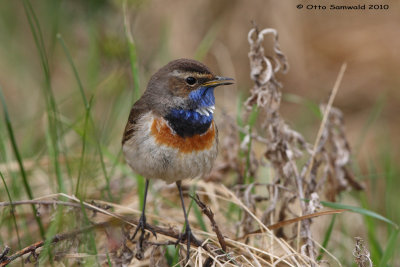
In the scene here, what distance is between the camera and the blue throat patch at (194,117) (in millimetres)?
3777

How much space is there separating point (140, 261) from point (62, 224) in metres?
0.71

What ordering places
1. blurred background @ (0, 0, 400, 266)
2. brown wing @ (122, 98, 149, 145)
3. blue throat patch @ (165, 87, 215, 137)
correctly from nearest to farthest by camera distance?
1. blue throat patch @ (165, 87, 215, 137)
2. brown wing @ (122, 98, 149, 145)
3. blurred background @ (0, 0, 400, 266)

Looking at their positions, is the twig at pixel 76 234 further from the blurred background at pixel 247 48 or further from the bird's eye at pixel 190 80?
the blurred background at pixel 247 48

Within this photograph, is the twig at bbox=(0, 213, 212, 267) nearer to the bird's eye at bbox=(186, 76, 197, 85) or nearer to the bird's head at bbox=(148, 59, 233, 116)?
the bird's head at bbox=(148, 59, 233, 116)

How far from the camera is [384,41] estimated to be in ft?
34.4

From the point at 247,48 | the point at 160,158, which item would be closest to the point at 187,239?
the point at 160,158

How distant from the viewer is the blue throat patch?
378cm

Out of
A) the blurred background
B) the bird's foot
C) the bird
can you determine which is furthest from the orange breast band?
the blurred background

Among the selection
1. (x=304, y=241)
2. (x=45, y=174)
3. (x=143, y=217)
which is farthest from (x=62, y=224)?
(x=45, y=174)

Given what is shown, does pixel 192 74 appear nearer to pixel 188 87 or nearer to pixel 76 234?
pixel 188 87

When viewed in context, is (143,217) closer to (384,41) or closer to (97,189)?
(97,189)

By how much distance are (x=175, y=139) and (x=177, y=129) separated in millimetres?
71

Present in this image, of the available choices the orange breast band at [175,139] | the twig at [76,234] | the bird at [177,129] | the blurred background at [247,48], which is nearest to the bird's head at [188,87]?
the bird at [177,129]

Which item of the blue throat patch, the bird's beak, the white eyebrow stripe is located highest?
the white eyebrow stripe
